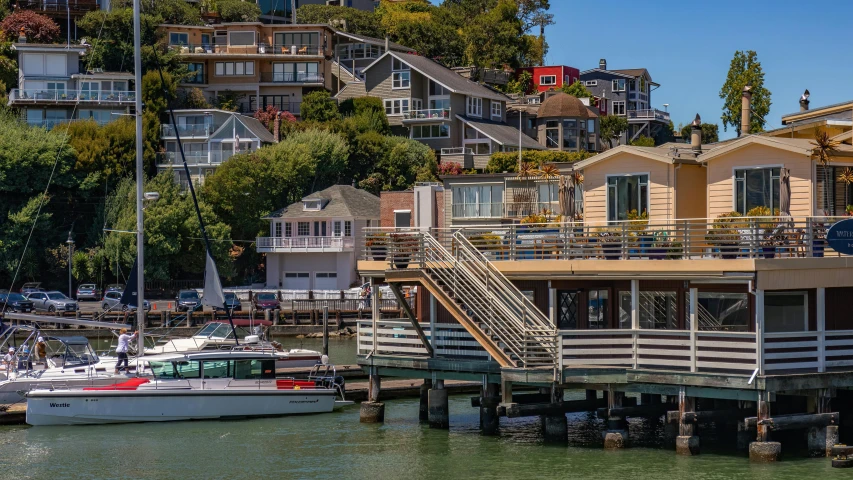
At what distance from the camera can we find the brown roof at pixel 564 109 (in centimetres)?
12556

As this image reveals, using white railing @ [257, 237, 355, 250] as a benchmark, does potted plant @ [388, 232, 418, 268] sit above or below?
below

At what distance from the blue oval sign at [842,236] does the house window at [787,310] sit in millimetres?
1512

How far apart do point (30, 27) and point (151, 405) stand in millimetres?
87835

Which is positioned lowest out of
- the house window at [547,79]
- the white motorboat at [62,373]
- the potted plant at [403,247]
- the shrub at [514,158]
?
the white motorboat at [62,373]

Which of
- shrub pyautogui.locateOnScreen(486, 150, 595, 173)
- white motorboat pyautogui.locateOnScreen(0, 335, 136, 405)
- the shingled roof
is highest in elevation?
shrub pyautogui.locateOnScreen(486, 150, 595, 173)

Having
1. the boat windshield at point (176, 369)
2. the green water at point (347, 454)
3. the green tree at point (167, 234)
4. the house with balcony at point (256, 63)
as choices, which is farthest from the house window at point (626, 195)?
the house with balcony at point (256, 63)

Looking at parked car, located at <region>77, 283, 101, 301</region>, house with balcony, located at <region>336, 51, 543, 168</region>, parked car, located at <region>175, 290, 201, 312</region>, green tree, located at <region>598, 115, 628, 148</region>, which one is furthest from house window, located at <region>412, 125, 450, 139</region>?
parked car, located at <region>77, 283, 101, 301</region>

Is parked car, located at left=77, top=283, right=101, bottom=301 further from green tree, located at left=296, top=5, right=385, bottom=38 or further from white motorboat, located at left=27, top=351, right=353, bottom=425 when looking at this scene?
green tree, located at left=296, top=5, right=385, bottom=38

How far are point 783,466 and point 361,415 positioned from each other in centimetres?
1327

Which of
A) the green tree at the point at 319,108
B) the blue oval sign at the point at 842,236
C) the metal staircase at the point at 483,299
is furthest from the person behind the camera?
the green tree at the point at 319,108

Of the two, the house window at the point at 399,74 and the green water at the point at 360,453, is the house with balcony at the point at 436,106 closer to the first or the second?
the house window at the point at 399,74

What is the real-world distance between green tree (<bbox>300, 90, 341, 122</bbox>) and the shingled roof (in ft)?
56.8

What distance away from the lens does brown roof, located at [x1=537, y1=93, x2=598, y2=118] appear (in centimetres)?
12556

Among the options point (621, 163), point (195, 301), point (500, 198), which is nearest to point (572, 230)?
point (621, 163)
